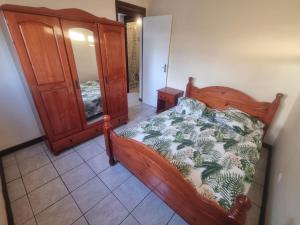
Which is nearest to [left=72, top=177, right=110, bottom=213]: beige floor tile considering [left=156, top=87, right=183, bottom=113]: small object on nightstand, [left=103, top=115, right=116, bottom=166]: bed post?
[left=103, top=115, right=116, bottom=166]: bed post

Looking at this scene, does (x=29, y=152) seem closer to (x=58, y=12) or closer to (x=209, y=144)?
(x=58, y=12)

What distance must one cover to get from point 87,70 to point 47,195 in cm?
170

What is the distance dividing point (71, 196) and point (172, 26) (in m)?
3.31

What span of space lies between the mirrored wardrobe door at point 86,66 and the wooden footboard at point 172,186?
32.7 inches

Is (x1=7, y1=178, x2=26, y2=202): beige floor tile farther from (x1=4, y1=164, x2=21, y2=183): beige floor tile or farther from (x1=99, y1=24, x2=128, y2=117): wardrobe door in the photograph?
(x1=99, y1=24, x2=128, y2=117): wardrobe door

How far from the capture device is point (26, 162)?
6.93 ft

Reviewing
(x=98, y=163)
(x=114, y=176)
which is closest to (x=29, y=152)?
(x=98, y=163)

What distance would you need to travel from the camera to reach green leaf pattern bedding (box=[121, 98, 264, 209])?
4.29 feet

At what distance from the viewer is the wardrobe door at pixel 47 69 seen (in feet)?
5.27

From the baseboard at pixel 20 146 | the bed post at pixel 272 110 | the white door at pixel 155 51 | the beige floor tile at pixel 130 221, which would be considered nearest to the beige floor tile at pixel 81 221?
the beige floor tile at pixel 130 221

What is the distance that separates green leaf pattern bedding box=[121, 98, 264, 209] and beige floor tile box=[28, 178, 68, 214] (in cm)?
96

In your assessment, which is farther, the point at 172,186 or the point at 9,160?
the point at 9,160

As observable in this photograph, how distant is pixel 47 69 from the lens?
185 cm

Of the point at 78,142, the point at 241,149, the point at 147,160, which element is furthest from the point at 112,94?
the point at 241,149
